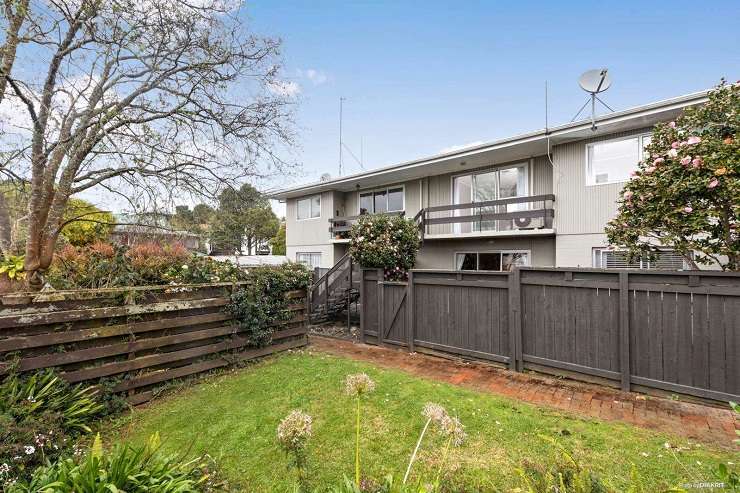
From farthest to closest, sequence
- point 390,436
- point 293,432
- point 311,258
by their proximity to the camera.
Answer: point 311,258, point 390,436, point 293,432

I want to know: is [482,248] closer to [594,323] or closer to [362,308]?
[362,308]

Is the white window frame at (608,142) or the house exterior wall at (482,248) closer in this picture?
the white window frame at (608,142)

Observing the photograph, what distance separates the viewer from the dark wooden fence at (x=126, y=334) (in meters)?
3.93

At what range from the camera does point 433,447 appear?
3.43m

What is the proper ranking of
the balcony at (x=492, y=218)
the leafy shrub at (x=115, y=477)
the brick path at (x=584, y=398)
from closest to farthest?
the leafy shrub at (x=115, y=477) < the brick path at (x=584, y=398) < the balcony at (x=492, y=218)

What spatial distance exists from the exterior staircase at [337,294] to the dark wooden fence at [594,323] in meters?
4.23

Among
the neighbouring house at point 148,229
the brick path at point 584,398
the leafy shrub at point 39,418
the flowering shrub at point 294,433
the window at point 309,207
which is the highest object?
the window at point 309,207

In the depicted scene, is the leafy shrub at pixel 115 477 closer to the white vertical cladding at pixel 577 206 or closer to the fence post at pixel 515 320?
the fence post at pixel 515 320

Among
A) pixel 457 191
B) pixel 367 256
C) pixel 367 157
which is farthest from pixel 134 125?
pixel 367 157

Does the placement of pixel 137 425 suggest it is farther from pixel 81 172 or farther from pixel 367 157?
pixel 367 157

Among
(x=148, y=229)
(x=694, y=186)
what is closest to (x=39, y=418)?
(x=148, y=229)

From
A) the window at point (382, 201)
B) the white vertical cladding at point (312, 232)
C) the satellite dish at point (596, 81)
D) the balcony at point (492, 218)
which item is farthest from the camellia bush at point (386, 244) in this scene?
the white vertical cladding at point (312, 232)

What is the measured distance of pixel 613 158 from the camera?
872cm

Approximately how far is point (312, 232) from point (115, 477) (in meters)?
14.4
